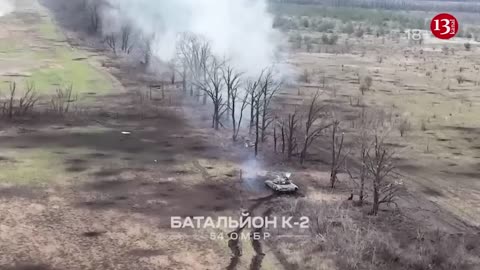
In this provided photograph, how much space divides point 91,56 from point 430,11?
8136cm

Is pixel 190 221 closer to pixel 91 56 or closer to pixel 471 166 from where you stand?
pixel 471 166

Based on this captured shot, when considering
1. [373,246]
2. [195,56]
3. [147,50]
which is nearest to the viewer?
[373,246]

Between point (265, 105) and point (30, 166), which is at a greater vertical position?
point (265, 105)

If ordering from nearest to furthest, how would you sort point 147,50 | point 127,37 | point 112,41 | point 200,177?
point 200,177, point 147,50, point 127,37, point 112,41

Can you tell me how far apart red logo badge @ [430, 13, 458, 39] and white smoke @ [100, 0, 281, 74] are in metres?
38.3

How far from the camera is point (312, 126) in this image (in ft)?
150

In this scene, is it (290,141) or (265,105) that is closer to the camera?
(290,141)

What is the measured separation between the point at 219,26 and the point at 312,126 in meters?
20.3

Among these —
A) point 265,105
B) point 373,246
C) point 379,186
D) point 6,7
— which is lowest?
point 373,246

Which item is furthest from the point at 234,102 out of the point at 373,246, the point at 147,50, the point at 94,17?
the point at 94,17

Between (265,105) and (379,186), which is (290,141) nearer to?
(265,105)

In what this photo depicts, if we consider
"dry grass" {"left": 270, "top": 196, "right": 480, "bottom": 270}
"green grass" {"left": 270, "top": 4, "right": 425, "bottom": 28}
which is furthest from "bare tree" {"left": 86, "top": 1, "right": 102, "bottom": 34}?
"dry grass" {"left": 270, "top": 196, "right": 480, "bottom": 270}

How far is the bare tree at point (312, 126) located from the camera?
36562 millimetres

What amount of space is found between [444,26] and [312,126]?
7517cm
